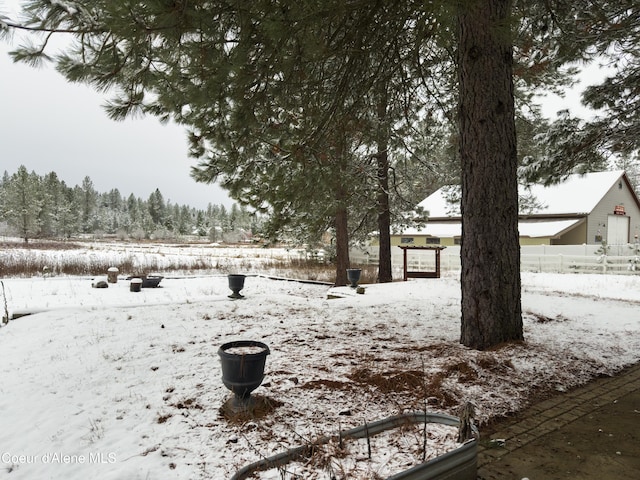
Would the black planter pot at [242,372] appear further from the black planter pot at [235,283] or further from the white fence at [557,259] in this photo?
the white fence at [557,259]

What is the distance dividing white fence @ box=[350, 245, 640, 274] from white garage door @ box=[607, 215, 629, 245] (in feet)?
17.4

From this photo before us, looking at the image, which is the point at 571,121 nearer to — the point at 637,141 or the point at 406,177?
the point at 637,141

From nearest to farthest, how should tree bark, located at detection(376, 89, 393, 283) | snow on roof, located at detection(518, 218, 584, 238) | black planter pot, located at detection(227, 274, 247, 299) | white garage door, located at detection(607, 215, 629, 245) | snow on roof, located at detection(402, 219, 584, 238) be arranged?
black planter pot, located at detection(227, 274, 247, 299) → tree bark, located at detection(376, 89, 393, 283) → snow on roof, located at detection(518, 218, 584, 238) → snow on roof, located at detection(402, 219, 584, 238) → white garage door, located at detection(607, 215, 629, 245)

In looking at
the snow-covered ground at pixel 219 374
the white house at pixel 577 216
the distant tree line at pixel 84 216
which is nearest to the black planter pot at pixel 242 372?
the snow-covered ground at pixel 219 374

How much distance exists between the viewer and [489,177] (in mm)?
4441

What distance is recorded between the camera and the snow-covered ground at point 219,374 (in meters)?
2.80

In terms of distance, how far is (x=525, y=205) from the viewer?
54.4 ft

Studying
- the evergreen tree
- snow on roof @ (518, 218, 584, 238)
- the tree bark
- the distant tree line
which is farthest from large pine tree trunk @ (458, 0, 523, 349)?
the evergreen tree

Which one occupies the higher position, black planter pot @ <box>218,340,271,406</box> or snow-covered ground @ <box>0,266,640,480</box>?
black planter pot @ <box>218,340,271,406</box>

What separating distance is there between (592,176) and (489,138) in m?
23.6

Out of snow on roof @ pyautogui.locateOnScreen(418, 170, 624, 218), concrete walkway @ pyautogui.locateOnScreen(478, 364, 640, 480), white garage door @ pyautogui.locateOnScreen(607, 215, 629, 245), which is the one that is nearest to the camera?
concrete walkway @ pyautogui.locateOnScreen(478, 364, 640, 480)

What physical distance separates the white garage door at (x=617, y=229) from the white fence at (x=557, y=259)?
5.30 meters

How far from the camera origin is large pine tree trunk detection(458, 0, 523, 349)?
14.5ft

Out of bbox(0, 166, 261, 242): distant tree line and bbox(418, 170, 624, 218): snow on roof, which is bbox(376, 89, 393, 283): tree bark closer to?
bbox(418, 170, 624, 218): snow on roof
